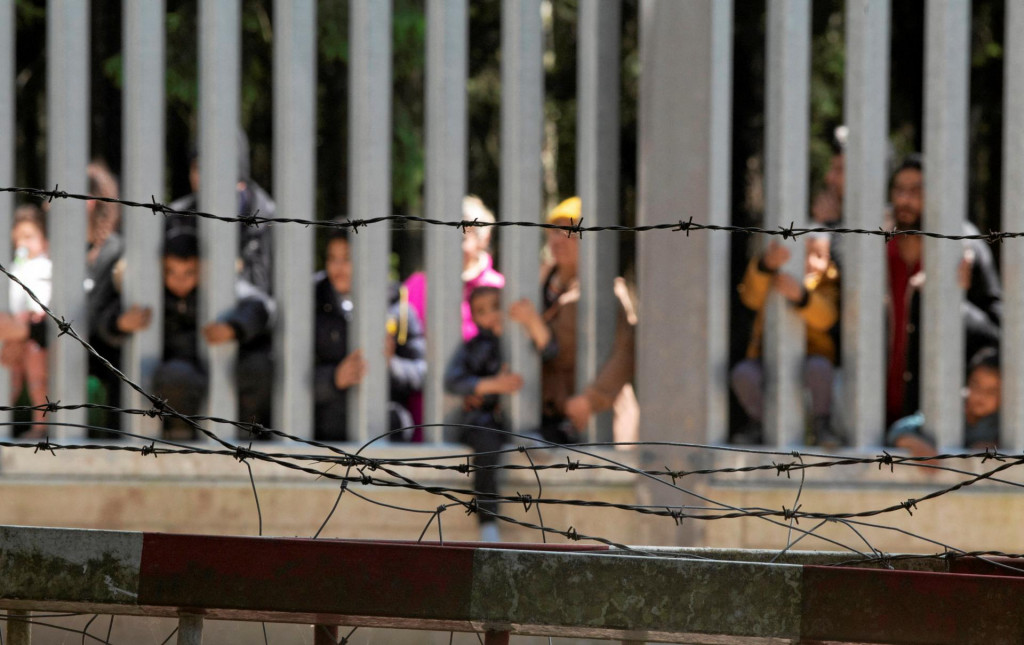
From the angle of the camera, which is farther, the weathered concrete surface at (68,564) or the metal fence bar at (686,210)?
the metal fence bar at (686,210)

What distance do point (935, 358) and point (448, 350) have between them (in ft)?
6.14

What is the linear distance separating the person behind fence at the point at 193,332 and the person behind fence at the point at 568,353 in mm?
1004

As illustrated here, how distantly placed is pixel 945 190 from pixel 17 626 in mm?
3834

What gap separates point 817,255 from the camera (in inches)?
204

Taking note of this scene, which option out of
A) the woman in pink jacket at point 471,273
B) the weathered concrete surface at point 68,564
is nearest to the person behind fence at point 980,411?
the woman in pink jacket at point 471,273

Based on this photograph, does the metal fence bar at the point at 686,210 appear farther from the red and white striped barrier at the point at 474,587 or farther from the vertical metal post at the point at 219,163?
the red and white striped barrier at the point at 474,587

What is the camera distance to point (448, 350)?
5125mm

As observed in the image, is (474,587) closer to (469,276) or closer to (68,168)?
(469,276)

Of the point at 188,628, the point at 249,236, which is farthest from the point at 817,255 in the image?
the point at 188,628

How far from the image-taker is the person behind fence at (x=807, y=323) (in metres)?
5.03

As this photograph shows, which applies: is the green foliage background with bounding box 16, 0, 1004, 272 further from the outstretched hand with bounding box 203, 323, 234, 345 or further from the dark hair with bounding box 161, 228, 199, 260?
the outstretched hand with bounding box 203, 323, 234, 345

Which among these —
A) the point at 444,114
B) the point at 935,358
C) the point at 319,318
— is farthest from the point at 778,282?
the point at 319,318

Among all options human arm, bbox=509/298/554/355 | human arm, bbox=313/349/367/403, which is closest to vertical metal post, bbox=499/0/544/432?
human arm, bbox=509/298/554/355

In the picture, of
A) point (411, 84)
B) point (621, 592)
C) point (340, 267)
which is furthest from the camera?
point (411, 84)
